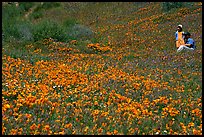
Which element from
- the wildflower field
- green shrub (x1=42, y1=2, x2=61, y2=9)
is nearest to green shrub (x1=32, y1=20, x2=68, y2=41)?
the wildflower field

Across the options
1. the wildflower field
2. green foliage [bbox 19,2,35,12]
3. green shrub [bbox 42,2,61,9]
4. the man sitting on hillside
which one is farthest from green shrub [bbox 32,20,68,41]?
green shrub [bbox 42,2,61,9]

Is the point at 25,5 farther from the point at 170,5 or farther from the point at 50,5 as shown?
the point at 170,5

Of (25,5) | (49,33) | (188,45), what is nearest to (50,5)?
(25,5)

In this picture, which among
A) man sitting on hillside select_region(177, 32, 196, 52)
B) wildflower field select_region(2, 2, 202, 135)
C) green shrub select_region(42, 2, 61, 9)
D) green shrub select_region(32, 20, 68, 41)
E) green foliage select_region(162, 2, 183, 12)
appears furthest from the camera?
green shrub select_region(42, 2, 61, 9)

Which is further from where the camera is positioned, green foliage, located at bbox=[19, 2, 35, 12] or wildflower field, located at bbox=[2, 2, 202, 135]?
green foliage, located at bbox=[19, 2, 35, 12]

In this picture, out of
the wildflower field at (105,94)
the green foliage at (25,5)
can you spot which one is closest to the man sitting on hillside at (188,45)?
the wildflower field at (105,94)

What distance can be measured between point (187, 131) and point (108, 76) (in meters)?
3.95

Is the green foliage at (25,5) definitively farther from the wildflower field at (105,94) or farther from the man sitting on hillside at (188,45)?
the man sitting on hillside at (188,45)

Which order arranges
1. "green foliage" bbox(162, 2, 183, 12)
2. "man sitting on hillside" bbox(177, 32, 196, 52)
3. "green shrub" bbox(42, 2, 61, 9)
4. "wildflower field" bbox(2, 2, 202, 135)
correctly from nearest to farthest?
1. "wildflower field" bbox(2, 2, 202, 135)
2. "man sitting on hillside" bbox(177, 32, 196, 52)
3. "green foliage" bbox(162, 2, 183, 12)
4. "green shrub" bbox(42, 2, 61, 9)

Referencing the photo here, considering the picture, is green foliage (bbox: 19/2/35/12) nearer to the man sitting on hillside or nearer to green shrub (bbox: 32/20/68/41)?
green shrub (bbox: 32/20/68/41)

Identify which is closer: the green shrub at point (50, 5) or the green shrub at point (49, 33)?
the green shrub at point (49, 33)

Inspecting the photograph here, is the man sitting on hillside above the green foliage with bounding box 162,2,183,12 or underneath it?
underneath

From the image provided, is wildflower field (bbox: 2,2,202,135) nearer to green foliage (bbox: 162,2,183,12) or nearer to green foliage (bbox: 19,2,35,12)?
green foliage (bbox: 162,2,183,12)

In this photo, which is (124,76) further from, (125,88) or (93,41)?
(93,41)
